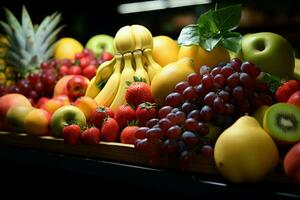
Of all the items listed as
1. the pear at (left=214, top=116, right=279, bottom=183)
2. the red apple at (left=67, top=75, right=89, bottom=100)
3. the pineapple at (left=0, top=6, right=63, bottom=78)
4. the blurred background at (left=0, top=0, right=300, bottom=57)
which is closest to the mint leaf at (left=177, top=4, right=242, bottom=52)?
the pear at (left=214, top=116, right=279, bottom=183)

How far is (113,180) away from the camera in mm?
1222

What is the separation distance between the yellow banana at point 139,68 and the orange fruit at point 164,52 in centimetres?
7

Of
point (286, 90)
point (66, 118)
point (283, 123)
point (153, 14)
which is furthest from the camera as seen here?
point (153, 14)

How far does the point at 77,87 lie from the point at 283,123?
2.88 feet

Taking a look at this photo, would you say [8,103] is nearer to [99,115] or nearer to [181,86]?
[99,115]

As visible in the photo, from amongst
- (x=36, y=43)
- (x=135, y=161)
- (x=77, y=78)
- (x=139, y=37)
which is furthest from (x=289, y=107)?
(x=36, y=43)

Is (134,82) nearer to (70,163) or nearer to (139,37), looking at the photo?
(139,37)

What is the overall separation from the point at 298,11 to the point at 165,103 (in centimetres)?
278

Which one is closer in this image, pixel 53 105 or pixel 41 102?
pixel 53 105

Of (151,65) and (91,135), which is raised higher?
(151,65)

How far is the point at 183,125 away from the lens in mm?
887

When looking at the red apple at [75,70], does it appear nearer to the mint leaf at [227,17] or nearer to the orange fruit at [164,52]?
the orange fruit at [164,52]

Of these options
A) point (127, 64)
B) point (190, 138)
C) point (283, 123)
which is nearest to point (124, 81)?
point (127, 64)

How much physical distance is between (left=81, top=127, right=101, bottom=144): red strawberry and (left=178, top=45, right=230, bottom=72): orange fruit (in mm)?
347
